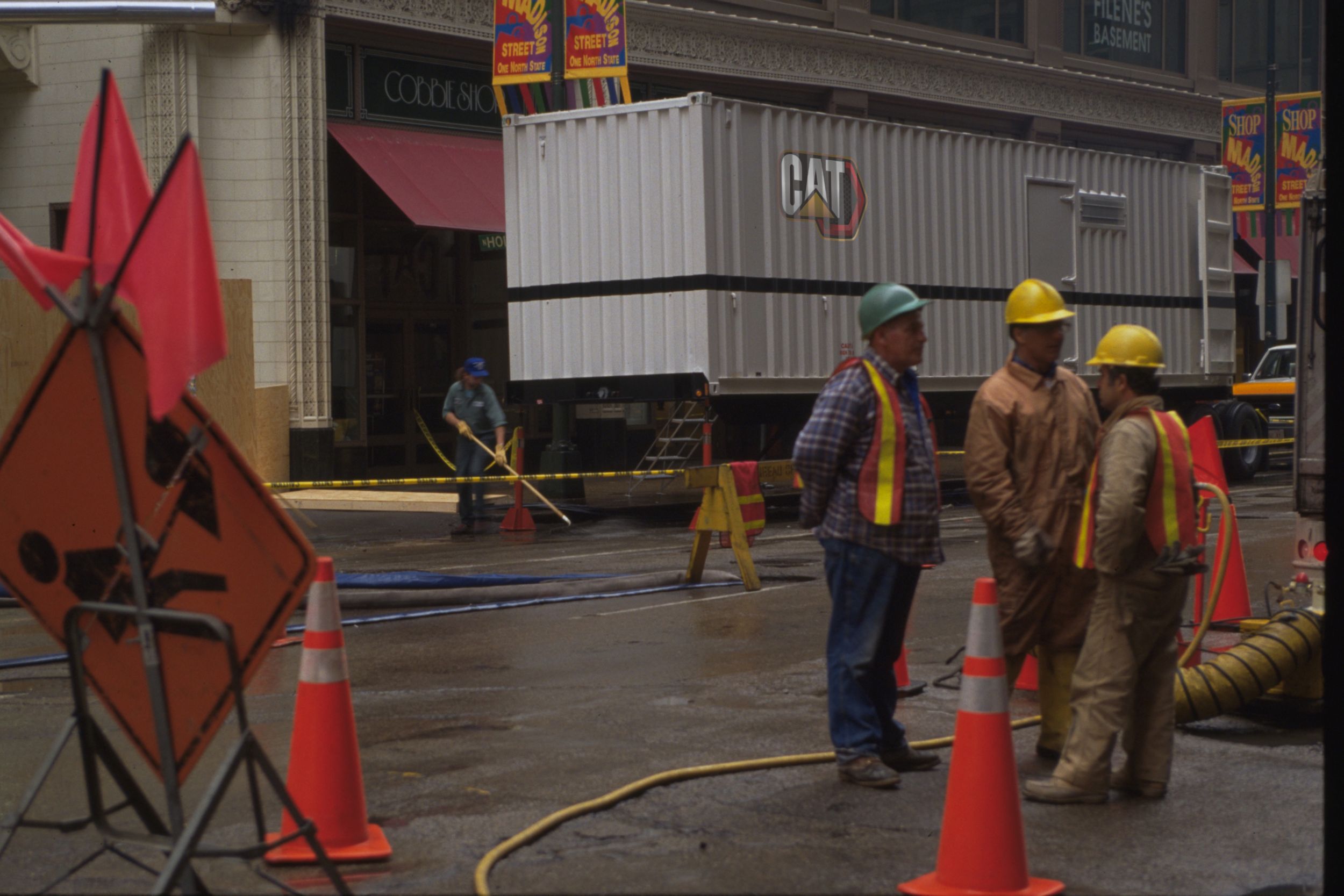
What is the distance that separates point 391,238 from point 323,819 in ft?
61.2

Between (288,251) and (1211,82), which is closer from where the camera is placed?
(288,251)

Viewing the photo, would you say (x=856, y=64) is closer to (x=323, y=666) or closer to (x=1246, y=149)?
(x=1246, y=149)

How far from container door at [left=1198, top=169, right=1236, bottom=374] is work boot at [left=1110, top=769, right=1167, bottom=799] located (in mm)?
18909

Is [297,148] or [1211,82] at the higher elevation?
[1211,82]

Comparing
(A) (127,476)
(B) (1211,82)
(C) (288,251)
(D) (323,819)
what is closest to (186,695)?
(A) (127,476)

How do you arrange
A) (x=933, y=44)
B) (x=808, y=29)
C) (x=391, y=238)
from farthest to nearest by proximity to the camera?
(x=933, y=44) < (x=808, y=29) < (x=391, y=238)

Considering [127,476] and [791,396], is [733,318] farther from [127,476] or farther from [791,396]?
[127,476]

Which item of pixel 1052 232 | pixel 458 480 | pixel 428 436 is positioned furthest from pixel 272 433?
pixel 1052 232

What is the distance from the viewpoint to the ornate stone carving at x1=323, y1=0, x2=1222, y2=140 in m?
22.4

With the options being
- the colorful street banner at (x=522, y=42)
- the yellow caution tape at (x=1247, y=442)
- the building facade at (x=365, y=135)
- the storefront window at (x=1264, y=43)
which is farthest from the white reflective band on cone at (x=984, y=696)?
the storefront window at (x=1264, y=43)

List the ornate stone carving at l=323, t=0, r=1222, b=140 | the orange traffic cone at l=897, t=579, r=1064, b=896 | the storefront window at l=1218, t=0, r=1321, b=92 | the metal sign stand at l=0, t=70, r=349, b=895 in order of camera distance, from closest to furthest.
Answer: the metal sign stand at l=0, t=70, r=349, b=895 → the orange traffic cone at l=897, t=579, r=1064, b=896 → the ornate stone carving at l=323, t=0, r=1222, b=140 → the storefront window at l=1218, t=0, r=1321, b=92

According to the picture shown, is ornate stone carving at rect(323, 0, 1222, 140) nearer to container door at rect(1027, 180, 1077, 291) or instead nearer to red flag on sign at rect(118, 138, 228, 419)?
container door at rect(1027, 180, 1077, 291)

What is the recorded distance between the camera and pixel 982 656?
4.91m

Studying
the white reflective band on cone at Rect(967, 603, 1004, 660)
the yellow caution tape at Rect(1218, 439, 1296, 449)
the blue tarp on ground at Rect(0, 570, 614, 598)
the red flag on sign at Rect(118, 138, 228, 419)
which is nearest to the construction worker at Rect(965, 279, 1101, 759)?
the white reflective band on cone at Rect(967, 603, 1004, 660)
